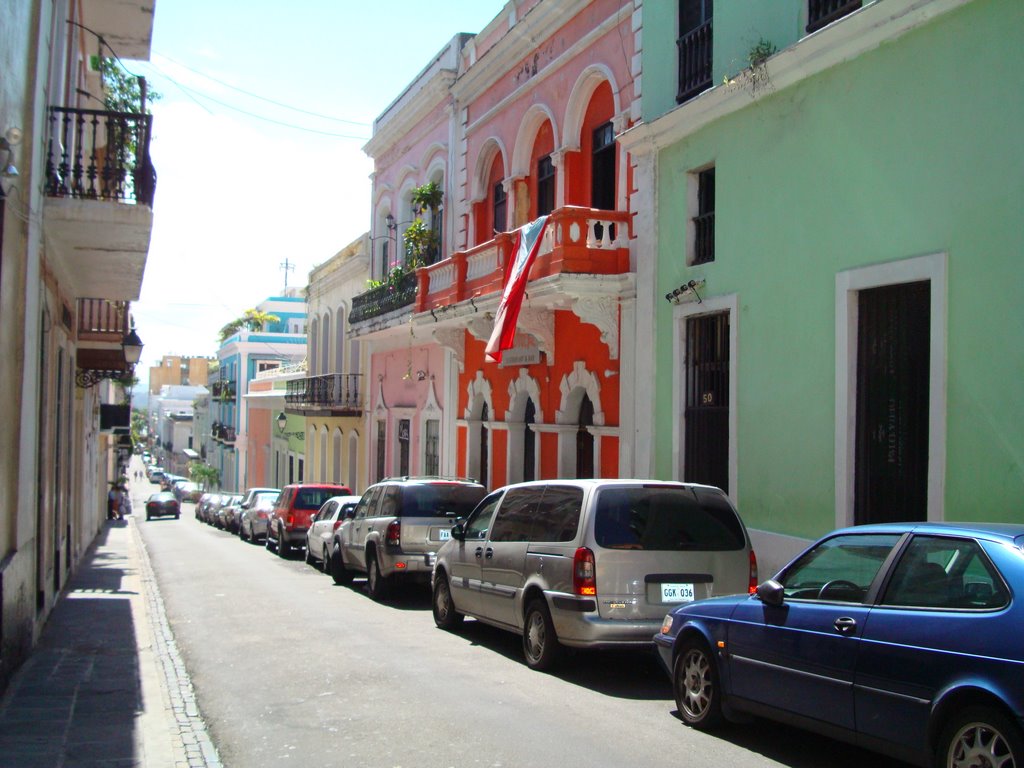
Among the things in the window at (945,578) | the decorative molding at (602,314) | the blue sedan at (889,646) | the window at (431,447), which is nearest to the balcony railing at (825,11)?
the decorative molding at (602,314)

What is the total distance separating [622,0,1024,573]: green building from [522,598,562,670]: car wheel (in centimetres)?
336

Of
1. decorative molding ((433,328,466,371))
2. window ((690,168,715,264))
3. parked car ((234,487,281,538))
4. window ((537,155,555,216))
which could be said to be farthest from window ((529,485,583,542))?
parked car ((234,487,281,538))

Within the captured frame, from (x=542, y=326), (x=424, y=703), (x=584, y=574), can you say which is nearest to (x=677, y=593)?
(x=584, y=574)

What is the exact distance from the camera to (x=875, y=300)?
11.0 meters

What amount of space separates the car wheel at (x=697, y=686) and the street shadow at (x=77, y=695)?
3.70 meters

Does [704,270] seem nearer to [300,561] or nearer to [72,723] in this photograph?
[72,723]

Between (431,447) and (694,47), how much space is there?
43.5 feet

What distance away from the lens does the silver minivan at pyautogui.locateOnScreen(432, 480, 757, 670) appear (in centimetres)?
909

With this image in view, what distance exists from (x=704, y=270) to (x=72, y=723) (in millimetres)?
9238

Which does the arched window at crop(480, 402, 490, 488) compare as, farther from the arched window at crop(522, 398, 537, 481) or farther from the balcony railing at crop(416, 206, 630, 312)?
the balcony railing at crop(416, 206, 630, 312)

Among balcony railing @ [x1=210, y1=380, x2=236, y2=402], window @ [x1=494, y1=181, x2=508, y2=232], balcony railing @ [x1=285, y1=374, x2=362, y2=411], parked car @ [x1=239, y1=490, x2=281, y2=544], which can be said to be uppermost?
window @ [x1=494, y1=181, x2=508, y2=232]

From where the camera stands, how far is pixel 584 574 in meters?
9.14

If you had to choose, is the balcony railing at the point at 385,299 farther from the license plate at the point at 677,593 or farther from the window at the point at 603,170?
the license plate at the point at 677,593

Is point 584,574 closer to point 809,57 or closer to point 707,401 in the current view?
point 707,401
